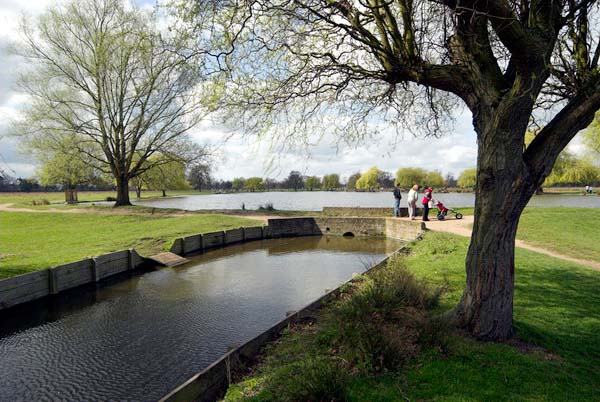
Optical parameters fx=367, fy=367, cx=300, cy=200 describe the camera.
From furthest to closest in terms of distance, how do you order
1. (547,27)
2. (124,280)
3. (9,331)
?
(124,280) → (9,331) → (547,27)

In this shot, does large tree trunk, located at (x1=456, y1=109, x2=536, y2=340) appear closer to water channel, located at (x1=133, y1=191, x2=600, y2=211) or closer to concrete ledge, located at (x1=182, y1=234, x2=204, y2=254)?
concrete ledge, located at (x1=182, y1=234, x2=204, y2=254)

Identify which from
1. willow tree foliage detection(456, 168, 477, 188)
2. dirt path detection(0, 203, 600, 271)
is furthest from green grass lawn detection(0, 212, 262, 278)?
willow tree foliage detection(456, 168, 477, 188)

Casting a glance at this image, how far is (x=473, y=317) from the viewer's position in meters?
5.02

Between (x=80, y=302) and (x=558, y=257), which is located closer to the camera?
(x=80, y=302)

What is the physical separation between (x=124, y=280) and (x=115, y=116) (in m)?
Answer: 21.1

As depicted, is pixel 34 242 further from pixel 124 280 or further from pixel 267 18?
pixel 267 18

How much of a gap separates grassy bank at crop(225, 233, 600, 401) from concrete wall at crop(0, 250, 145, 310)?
775 cm

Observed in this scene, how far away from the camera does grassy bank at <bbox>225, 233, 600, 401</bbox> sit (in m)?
3.73

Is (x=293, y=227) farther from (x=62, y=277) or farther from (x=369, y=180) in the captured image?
(x=369, y=180)

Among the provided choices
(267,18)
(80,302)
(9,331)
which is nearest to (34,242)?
(80,302)

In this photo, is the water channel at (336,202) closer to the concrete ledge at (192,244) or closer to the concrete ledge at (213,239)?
the concrete ledge at (213,239)

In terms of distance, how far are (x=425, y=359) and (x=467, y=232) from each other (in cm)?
1358

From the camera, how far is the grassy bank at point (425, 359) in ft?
12.2

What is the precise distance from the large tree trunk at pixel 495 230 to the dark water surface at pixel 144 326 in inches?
173
